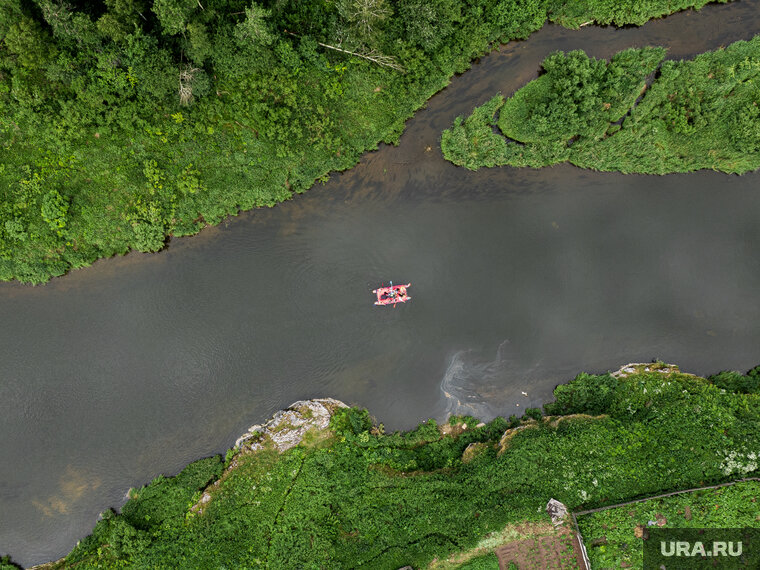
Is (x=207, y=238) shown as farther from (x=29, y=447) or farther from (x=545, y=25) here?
(x=545, y=25)

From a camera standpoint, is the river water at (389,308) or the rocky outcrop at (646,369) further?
the rocky outcrop at (646,369)

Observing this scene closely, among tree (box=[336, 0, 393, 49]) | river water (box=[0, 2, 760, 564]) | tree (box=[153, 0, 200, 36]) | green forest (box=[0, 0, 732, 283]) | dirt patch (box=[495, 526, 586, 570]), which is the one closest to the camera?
tree (box=[153, 0, 200, 36])

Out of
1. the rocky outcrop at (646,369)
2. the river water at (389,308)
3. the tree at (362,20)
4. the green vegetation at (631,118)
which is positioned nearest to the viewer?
the tree at (362,20)

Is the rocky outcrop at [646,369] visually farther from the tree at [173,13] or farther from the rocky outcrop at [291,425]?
the tree at [173,13]

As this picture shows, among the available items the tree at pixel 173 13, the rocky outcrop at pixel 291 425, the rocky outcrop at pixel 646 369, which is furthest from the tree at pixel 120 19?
the rocky outcrop at pixel 646 369

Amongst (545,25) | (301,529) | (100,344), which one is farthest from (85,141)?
(545,25)

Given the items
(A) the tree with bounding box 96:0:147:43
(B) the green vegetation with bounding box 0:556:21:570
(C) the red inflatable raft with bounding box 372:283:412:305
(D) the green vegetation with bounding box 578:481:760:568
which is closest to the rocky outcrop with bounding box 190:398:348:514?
(C) the red inflatable raft with bounding box 372:283:412:305

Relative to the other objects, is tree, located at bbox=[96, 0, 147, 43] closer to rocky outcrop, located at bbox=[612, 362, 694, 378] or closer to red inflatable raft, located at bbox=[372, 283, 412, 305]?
red inflatable raft, located at bbox=[372, 283, 412, 305]
